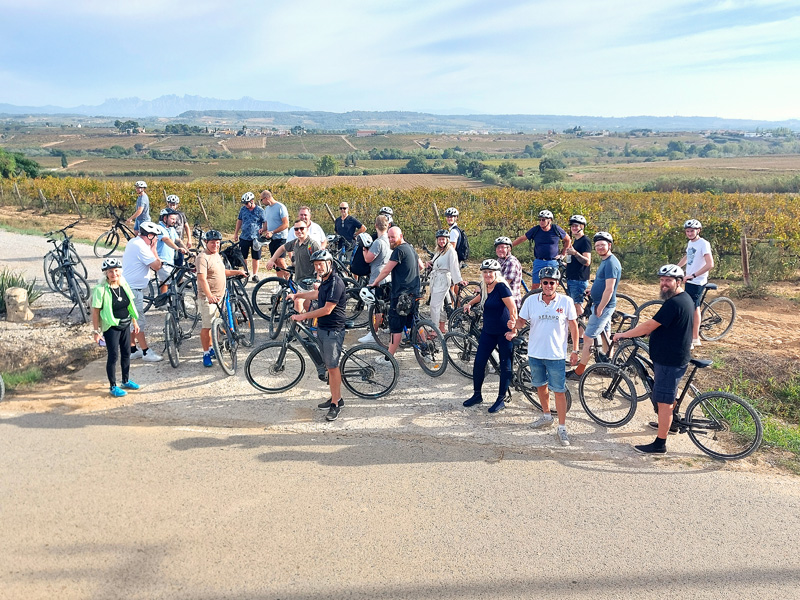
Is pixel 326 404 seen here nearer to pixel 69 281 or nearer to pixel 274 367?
pixel 274 367

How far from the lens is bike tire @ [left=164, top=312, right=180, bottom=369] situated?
8016 mm

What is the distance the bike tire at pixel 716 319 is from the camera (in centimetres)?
1002

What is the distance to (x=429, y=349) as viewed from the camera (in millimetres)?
7969

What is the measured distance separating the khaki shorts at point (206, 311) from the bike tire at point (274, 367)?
1054 millimetres

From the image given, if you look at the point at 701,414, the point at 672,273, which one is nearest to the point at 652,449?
the point at 701,414

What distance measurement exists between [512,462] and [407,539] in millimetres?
1635

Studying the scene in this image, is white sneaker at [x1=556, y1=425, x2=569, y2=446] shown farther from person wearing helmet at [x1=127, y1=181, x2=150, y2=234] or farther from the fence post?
person wearing helmet at [x1=127, y1=181, x2=150, y2=234]

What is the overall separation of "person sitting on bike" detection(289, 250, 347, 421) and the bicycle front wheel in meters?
3.82

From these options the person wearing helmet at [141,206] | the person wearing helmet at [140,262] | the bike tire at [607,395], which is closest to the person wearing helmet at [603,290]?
the bike tire at [607,395]

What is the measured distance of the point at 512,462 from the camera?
18.7 feet

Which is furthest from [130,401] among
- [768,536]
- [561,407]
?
[768,536]

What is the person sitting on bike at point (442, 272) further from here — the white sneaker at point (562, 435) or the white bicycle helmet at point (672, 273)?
the white bicycle helmet at point (672, 273)

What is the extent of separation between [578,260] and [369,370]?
3.61 metres

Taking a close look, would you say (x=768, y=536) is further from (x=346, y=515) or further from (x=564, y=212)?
(x=564, y=212)
